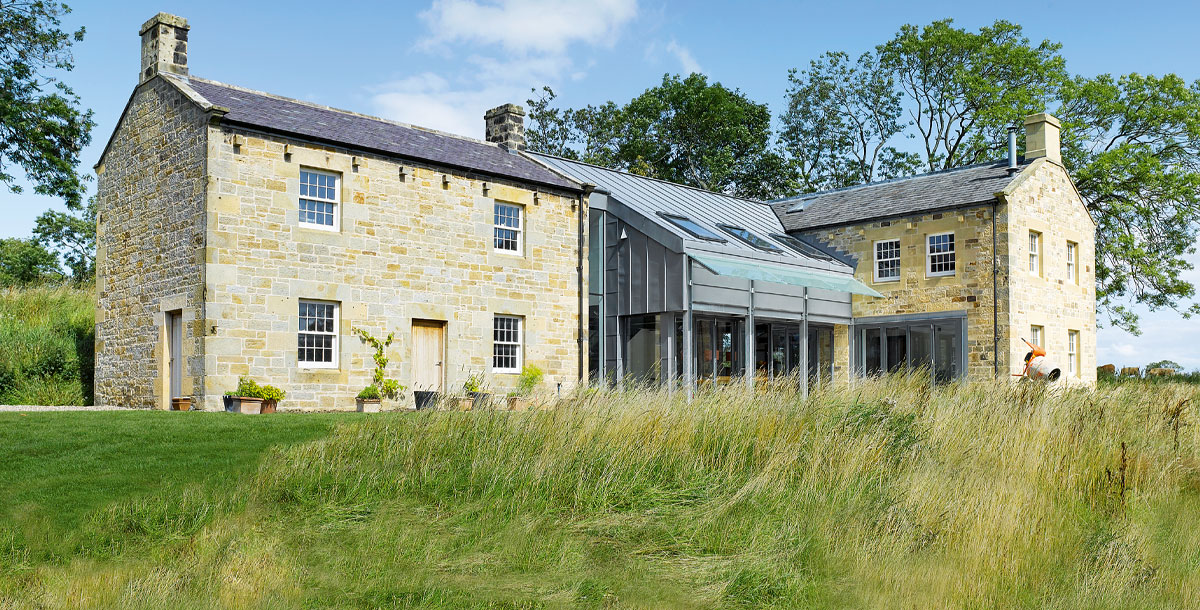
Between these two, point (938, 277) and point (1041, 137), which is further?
point (1041, 137)

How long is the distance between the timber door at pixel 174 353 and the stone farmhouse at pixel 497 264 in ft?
0.16

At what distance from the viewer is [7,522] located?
787 cm

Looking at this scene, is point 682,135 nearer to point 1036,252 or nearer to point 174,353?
point 1036,252

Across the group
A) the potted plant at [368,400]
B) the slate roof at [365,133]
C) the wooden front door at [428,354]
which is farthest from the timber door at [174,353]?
the wooden front door at [428,354]

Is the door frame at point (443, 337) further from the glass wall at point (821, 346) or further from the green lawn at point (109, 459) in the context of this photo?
the glass wall at point (821, 346)

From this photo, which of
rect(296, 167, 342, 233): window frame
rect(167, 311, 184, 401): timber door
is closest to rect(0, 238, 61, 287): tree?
rect(167, 311, 184, 401): timber door

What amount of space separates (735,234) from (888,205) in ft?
16.4

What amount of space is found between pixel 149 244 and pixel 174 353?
2156 millimetres

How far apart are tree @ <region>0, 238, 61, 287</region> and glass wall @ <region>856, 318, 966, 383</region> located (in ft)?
98.1

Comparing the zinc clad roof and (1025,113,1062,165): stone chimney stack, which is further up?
(1025,113,1062,165): stone chimney stack

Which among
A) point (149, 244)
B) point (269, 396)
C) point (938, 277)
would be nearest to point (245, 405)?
point (269, 396)

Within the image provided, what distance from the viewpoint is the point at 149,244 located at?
17.2 m

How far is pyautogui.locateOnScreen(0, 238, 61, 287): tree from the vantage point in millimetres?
36969

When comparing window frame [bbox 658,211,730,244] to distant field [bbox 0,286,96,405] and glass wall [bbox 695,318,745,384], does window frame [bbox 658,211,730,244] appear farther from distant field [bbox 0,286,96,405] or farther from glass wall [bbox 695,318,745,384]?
distant field [bbox 0,286,96,405]
